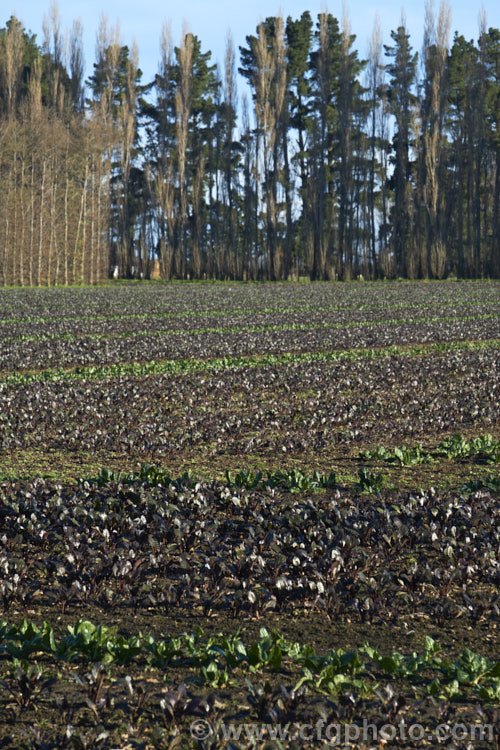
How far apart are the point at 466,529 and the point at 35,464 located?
4902mm

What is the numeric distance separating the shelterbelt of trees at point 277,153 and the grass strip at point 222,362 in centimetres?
4181

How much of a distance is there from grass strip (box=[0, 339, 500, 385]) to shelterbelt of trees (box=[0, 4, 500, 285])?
41814 mm

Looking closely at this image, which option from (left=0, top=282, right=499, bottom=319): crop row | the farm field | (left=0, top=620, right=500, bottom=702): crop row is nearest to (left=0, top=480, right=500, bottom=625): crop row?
the farm field

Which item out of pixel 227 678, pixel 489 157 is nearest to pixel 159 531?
pixel 227 678

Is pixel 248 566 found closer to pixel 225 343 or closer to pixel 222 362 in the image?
pixel 222 362

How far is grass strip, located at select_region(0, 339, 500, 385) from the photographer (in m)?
14.1

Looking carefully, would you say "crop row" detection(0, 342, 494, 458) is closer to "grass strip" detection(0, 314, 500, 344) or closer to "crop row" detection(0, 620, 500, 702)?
"crop row" detection(0, 620, 500, 702)

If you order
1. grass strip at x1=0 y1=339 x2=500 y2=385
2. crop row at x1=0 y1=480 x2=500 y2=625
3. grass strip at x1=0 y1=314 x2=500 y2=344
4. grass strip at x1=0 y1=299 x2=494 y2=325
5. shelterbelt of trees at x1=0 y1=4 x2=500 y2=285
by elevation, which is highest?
shelterbelt of trees at x1=0 y1=4 x2=500 y2=285

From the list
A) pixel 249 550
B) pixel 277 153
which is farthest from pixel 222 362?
pixel 277 153

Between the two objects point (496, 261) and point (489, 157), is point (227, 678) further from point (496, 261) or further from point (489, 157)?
point (489, 157)

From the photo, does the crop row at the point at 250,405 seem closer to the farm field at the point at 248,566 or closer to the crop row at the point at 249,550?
the farm field at the point at 248,566

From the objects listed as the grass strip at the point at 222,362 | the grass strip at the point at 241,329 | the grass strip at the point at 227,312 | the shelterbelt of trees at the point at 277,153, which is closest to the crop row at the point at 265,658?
the grass strip at the point at 222,362

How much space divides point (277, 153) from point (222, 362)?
5481 centimetres

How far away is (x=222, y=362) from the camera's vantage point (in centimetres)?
1571
